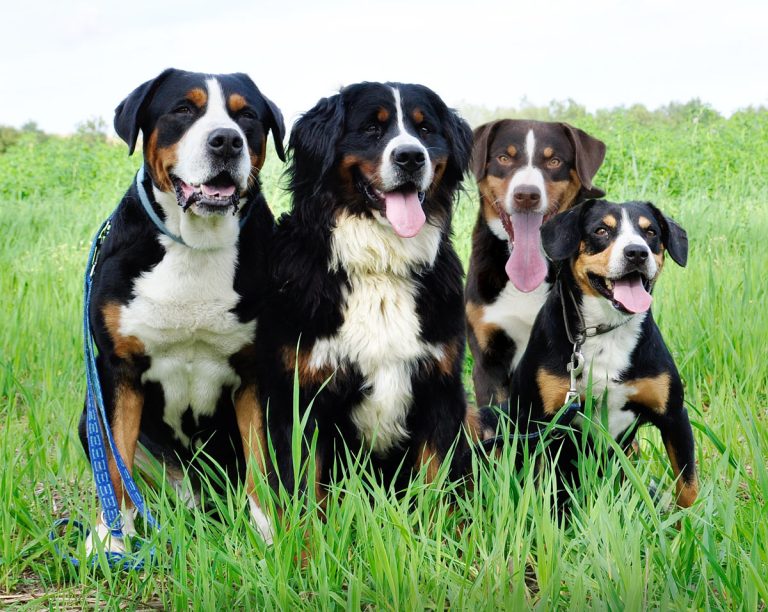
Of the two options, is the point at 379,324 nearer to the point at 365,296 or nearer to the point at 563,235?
the point at 365,296

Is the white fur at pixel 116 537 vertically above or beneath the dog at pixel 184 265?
beneath

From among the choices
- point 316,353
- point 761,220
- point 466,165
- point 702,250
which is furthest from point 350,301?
point 761,220

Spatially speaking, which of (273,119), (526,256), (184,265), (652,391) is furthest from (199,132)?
(652,391)

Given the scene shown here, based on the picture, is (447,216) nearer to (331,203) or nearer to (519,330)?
(331,203)

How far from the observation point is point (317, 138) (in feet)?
10.7

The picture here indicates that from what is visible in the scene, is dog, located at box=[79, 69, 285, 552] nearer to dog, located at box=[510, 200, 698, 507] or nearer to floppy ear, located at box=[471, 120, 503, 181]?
dog, located at box=[510, 200, 698, 507]

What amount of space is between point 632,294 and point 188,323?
5.32 feet

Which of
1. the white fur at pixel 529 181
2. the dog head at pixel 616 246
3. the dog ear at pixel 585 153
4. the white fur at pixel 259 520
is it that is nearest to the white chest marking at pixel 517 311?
the white fur at pixel 529 181

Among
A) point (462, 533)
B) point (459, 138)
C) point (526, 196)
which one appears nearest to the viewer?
point (462, 533)

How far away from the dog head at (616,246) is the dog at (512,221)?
27.8 inches

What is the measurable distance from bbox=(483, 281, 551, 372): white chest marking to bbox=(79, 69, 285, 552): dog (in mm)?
1335

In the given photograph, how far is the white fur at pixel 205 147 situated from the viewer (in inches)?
119

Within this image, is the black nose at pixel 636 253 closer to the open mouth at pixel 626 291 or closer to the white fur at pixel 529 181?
the open mouth at pixel 626 291

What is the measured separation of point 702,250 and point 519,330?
3657 mm
